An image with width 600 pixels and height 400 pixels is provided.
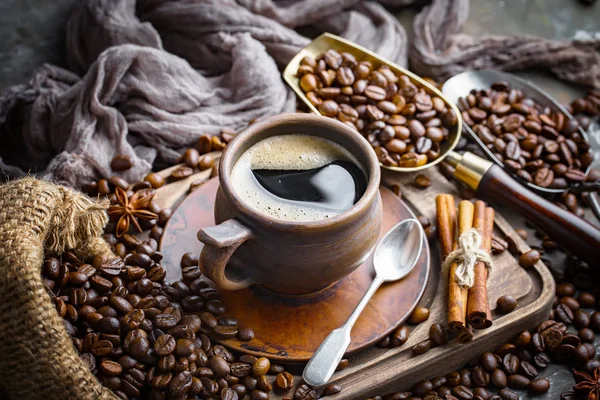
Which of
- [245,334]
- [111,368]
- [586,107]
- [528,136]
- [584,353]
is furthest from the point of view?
[586,107]

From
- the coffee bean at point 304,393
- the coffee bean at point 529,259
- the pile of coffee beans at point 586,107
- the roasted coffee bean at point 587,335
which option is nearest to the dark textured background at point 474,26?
the pile of coffee beans at point 586,107

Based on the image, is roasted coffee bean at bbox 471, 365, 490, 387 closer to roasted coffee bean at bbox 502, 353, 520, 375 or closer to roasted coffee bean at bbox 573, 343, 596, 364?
roasted coffee bean at bbox 502, 353, 520, 375

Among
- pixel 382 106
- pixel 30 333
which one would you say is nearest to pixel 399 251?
pixel 382 106

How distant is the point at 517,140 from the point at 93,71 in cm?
141

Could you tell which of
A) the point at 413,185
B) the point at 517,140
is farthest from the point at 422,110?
the point at 517,140

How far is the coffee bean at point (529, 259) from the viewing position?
5.53ft

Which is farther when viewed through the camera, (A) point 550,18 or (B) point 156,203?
(A) point 550,18

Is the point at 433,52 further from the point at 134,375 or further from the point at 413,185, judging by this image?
the point at 134,375

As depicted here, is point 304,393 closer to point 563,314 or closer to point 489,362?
point 489,362

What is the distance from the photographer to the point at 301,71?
2.03m

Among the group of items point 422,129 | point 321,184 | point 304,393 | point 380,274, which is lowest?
point 304,393

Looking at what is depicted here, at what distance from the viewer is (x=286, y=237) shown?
1.27 meters

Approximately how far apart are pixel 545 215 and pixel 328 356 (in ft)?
2.66

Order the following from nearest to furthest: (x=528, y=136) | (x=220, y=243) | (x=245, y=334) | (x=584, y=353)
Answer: (x=220, y=243) → (x=245, y=334) → (x=584, y=353) → (x=528, y=136)
